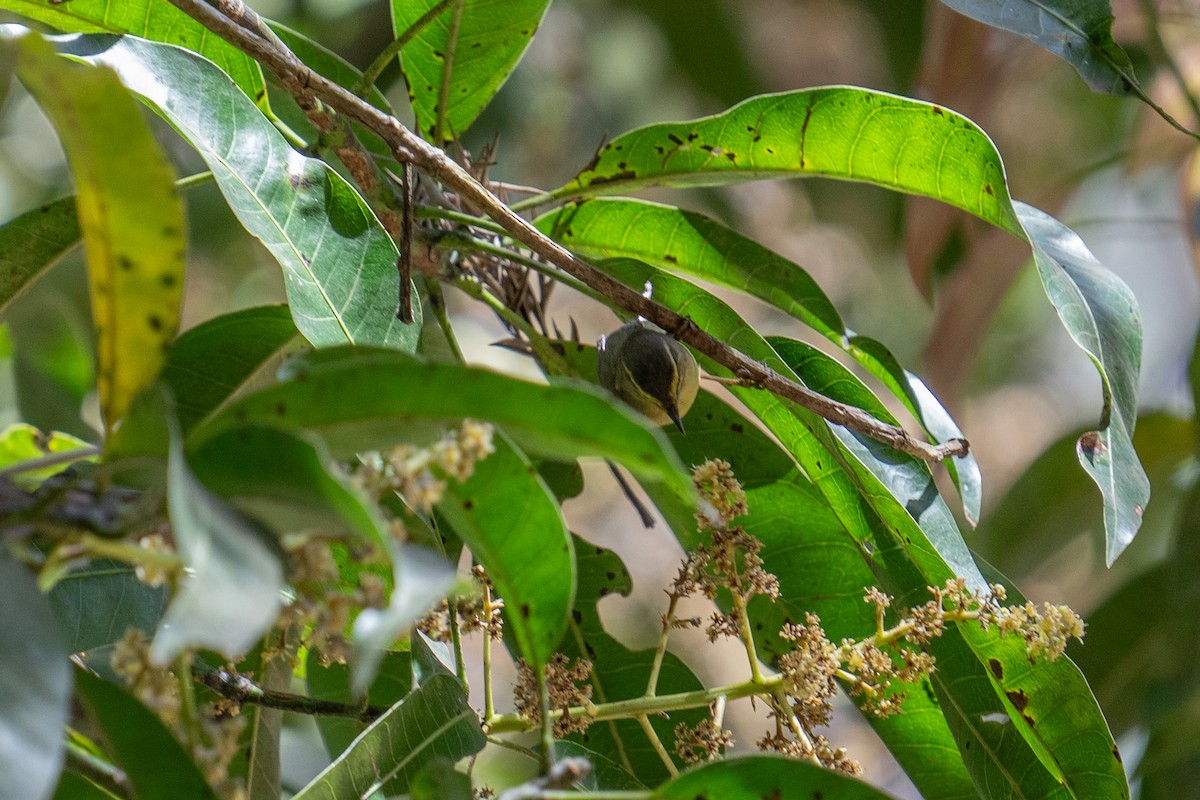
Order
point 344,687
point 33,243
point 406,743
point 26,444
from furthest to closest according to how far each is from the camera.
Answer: point 26,444
point 344,687
point 33,243
point 406,743

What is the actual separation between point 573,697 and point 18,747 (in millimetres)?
402

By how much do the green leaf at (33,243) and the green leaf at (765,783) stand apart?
2.16ft

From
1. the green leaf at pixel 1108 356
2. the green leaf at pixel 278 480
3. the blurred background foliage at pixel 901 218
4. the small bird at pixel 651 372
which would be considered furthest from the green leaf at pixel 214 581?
the blurred background foliage at pixel 901 218

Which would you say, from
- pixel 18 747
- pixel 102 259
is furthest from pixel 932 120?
pixel 18 747

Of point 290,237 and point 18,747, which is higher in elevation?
point 290,237

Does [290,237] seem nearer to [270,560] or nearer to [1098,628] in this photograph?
[270,560]

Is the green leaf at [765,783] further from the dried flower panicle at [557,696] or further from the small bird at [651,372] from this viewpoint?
the small bird at [651,372]

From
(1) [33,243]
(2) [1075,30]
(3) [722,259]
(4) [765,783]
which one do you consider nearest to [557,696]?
(4) [765,783]

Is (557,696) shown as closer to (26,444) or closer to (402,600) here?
(402,600)

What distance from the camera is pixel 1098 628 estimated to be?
5.38ft

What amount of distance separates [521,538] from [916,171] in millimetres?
525

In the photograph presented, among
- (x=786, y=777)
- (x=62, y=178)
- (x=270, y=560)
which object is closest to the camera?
(x=270, y=560)

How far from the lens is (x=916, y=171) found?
2.85ft

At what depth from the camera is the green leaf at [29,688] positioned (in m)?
0.41
